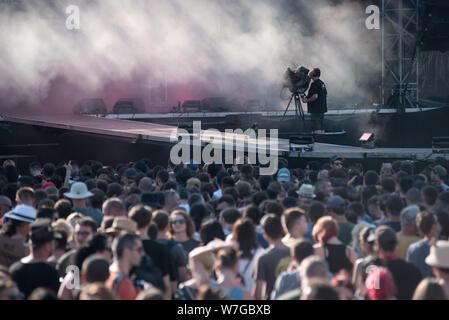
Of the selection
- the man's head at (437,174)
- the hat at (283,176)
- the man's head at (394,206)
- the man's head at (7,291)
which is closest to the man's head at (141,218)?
the man's head at (7,291)

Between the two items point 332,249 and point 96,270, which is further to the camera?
point 332,249

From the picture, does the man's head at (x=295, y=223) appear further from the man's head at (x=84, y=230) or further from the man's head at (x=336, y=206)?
the man's head at (x=84, y=230)

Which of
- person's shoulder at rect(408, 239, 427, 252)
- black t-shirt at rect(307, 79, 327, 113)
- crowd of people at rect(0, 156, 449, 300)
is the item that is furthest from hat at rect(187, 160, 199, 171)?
person's shoulder at rect(408, 239, 427, 252)

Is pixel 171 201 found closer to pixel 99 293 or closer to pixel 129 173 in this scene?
pixel 129 173

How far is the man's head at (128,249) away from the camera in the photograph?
4219 millimetres

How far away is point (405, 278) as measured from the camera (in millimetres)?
4289

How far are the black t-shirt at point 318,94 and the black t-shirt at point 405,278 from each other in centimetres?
977

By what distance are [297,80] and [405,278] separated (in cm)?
1053

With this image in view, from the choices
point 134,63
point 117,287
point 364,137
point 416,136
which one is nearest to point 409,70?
point 416,136

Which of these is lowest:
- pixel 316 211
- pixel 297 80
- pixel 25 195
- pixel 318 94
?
pixel 316 211

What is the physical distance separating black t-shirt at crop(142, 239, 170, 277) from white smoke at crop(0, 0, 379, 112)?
54.8 feet

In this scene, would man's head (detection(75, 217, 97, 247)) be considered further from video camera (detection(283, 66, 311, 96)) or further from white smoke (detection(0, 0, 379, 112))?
white smoke (detection(0, 0, 379, 112))

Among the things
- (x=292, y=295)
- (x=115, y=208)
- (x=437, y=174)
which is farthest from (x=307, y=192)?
(x=292, y=295)
